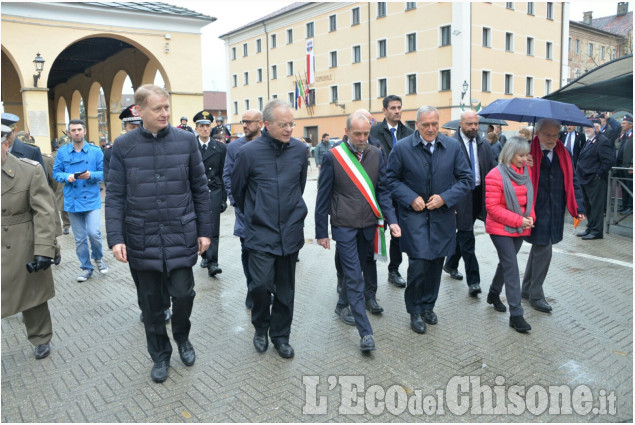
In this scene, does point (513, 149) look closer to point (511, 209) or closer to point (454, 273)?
point (511, 209)

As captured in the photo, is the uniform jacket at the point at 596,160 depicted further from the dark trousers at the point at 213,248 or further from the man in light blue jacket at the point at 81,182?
the man in light blue jacket at the point at 81,182

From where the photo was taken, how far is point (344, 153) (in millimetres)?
4582

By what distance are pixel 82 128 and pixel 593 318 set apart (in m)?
6.30

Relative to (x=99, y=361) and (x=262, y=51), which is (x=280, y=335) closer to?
(x=99, y=361)

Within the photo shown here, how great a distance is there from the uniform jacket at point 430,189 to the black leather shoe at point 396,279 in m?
1.55

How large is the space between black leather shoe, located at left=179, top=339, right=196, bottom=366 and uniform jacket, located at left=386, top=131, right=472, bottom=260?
2.10 m

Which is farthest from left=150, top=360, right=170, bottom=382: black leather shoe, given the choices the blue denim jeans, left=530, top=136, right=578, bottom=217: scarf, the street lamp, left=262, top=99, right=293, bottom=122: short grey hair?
the street lamp

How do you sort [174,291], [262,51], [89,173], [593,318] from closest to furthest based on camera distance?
[174,291], [593,318], [89,173], [262,51]

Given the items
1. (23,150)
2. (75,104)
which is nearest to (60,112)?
(75,104)

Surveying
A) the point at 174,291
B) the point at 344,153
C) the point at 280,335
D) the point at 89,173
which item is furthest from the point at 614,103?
the point at 89,173

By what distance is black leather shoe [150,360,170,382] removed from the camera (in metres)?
3.82

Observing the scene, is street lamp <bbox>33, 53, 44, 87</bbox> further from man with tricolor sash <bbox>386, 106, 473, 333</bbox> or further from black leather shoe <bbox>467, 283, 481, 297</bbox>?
black leather shoe <bbox>467, 283, 481, 297</bbox>

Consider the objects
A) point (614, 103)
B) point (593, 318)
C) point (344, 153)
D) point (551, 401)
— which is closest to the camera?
point (551, 401)

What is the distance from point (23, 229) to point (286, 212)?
83.3 inches
